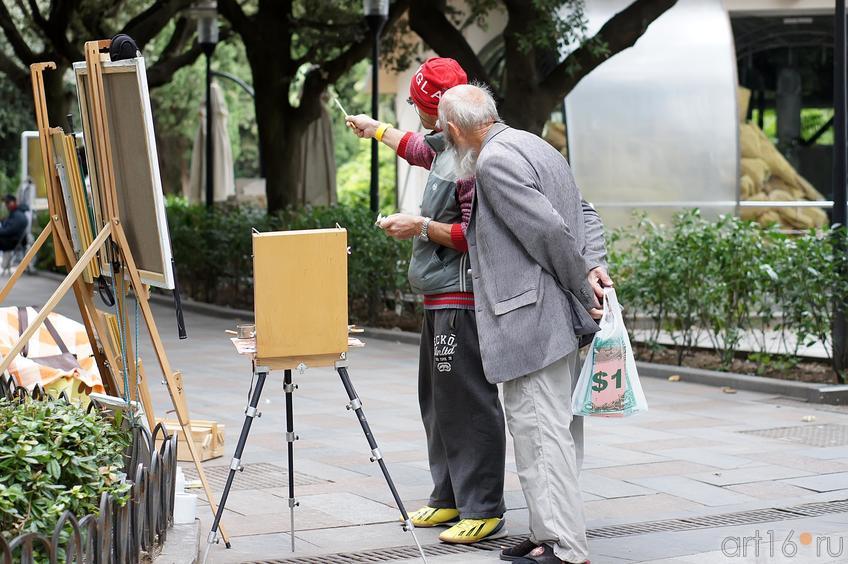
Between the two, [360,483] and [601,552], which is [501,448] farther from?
[360,483]

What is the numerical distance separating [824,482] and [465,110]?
308cm

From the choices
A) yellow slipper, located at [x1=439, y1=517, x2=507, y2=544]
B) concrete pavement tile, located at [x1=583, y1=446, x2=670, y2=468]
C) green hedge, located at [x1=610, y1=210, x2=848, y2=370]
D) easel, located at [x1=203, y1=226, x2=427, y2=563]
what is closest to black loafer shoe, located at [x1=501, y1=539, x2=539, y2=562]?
yellow slipper, located at [x1=439, y1=517, x2=507, y2=544]

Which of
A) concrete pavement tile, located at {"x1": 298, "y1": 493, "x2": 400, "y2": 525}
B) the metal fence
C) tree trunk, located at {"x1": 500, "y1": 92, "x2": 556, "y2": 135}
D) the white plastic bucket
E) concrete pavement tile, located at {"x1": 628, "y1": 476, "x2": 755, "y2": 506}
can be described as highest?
tree trunk, located at {"x1": 500, "y1": 92, "x2": 556, "y2": 135}

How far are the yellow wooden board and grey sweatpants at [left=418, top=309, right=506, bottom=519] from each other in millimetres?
587

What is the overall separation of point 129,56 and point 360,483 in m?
2.61

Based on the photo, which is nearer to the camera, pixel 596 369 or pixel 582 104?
pixel 596 369

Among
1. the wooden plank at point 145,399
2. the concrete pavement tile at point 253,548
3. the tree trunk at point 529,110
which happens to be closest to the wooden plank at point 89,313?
the wooden plank at point 145,399

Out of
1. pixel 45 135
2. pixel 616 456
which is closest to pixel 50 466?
pixel 45 135

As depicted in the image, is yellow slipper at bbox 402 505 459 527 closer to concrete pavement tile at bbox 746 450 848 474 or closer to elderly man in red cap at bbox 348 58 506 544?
elderly man in red cap at bbox 348 58 506 544

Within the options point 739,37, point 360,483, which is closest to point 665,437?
point 360,483

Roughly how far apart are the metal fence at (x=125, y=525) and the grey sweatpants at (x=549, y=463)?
1.40 metres

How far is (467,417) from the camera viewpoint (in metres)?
5.45

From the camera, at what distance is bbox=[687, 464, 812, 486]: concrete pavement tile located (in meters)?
6.77

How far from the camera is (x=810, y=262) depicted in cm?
1006
